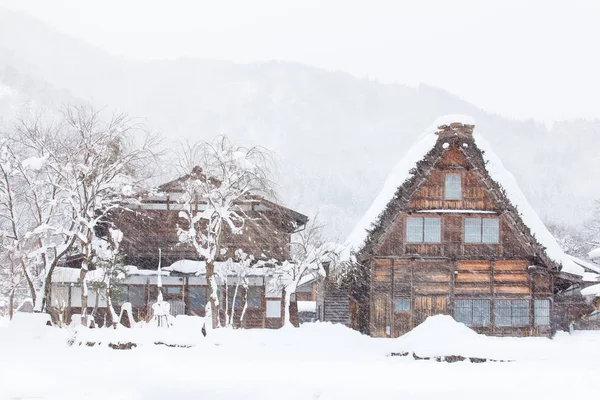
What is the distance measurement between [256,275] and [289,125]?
16485cm

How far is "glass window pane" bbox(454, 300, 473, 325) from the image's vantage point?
93.1ft

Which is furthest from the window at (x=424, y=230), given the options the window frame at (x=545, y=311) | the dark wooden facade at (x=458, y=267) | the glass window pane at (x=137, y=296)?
the glass window pane at (x=137, y=296)

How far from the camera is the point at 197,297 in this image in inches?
1309

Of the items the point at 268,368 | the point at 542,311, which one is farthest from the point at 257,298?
the point at 268,368

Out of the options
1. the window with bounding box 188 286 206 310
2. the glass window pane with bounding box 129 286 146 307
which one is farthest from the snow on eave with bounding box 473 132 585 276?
the glass window pane with bounding box 129 286 146 307

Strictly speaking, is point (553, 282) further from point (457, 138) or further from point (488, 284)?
point (457, 138)

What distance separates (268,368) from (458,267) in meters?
16.7

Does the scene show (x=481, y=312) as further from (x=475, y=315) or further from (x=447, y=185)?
(x=447, y=185)

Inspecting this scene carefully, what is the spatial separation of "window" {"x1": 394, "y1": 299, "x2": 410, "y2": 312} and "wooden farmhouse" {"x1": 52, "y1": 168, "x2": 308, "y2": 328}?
6.69 metres

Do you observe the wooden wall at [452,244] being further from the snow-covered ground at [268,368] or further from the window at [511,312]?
the snow-covered ground at [268,368]

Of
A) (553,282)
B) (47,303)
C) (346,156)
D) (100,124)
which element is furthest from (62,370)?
(346,156)

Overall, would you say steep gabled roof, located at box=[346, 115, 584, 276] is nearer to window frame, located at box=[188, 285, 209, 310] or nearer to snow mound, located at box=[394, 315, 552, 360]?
snow mound, located at box=[394, 315, 552, 360]

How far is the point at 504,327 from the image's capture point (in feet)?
92.5

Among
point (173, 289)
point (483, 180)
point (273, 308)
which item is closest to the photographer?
point (483, 180)
